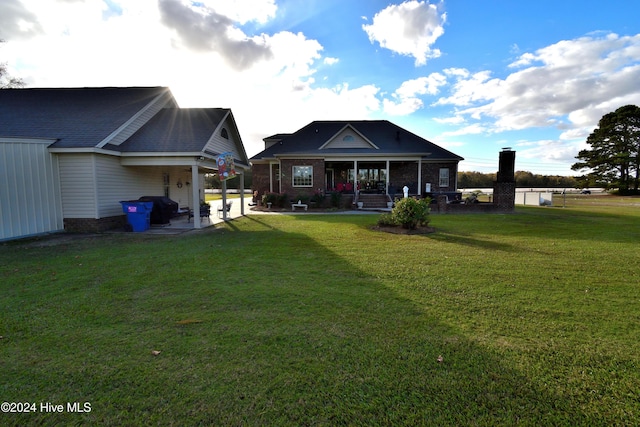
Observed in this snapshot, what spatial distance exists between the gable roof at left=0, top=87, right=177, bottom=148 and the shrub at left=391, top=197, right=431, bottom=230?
10.6 metres

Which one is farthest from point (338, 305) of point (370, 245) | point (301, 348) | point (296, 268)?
point (370, 245)

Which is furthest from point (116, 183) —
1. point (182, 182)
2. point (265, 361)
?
point (265, 361)

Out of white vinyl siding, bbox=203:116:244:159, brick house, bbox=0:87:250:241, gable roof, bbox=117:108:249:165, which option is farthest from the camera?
white vinyl siding, bbox=203:116:244:159

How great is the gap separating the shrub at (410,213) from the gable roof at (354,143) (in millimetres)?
10336

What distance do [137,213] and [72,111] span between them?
20.0 feet

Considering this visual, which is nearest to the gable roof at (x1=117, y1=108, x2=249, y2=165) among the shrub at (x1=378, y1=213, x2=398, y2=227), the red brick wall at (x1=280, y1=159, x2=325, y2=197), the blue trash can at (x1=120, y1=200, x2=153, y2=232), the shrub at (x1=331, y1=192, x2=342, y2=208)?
the blue trash can at (x1=120, y1=200, x2=153, y2=232)

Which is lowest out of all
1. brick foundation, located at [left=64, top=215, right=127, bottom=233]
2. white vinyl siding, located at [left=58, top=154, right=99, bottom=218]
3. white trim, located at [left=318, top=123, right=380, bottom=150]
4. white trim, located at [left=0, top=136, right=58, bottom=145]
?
brick foundation, located at [left=64, top=215, right=127, bottom=233]

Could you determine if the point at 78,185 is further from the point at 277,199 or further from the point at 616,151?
the point at 616,151

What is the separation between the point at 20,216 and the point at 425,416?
12.4m

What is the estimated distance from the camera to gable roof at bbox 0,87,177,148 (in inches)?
423

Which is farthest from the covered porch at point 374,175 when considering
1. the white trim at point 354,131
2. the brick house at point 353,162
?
the white trim at point 354,131

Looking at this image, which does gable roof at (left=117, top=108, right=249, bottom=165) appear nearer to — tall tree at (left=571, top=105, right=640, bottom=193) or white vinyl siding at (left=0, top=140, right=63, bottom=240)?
white vinyl siding at (left=0, top=140, right=63, bottom=240)

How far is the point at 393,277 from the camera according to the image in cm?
521

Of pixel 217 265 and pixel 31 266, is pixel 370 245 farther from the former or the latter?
pixel 31 266
